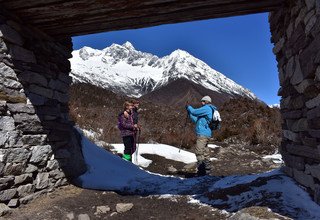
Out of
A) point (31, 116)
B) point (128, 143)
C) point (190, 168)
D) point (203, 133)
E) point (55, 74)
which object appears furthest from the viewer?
point (190, 168)

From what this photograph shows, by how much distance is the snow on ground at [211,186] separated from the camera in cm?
441

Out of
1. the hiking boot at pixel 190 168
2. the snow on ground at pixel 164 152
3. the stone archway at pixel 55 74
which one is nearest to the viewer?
the stone archway at pixel 55 74

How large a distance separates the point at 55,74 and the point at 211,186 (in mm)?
3719

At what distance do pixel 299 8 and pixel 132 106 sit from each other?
540 cm

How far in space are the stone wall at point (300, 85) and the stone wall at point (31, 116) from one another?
4.08 m

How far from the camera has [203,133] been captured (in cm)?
782

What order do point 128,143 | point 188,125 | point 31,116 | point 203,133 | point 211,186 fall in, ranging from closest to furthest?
point 31,116 → point 211,186 → point 203,133 → point 128,143 → point 188,125

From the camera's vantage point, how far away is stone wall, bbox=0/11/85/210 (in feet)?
17.2

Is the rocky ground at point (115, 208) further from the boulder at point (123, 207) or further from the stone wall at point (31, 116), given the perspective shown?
the stone wall at point (31, 116)

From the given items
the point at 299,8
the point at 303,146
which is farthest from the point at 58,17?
the point at 303,146

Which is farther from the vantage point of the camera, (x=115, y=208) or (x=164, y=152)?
(x=164, y=152)

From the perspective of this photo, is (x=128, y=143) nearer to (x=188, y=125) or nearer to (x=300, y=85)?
(x=300, y=85)

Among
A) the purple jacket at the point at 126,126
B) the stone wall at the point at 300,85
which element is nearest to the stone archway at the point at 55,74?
the stone wall at the point at 300,85

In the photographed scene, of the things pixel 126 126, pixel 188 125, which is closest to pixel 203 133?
pixel 126 126
